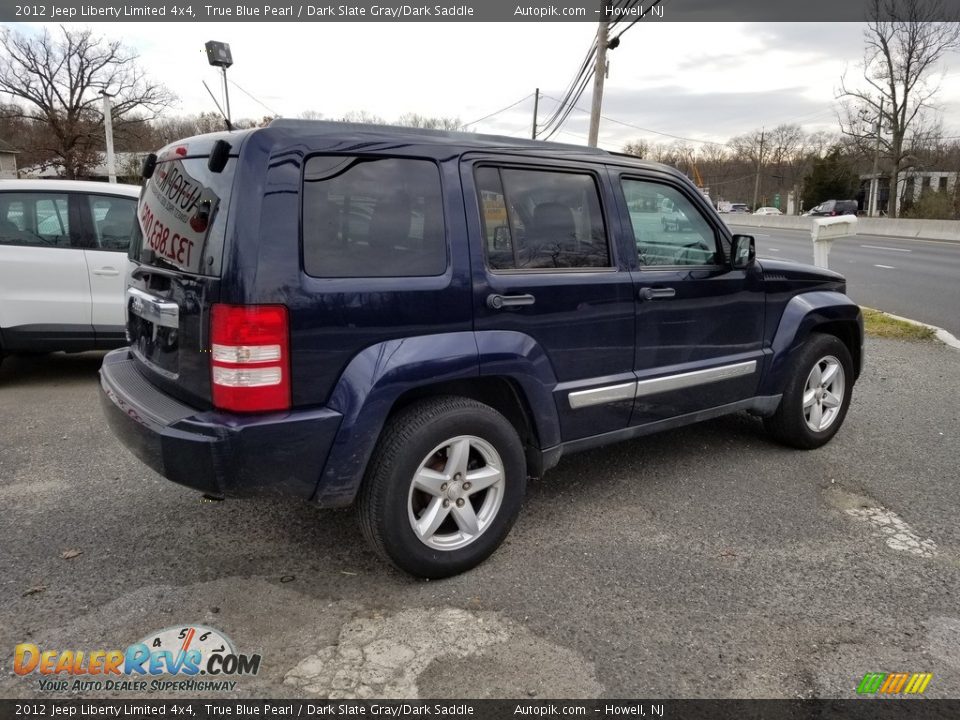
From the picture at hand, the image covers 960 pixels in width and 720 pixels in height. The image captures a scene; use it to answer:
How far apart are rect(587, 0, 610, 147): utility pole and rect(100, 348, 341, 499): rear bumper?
1458 cm

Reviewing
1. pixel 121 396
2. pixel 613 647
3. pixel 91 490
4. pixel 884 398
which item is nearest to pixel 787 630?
pixel 613 647

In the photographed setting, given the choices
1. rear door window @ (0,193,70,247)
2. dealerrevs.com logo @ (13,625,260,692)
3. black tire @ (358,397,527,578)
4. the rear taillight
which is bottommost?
dealerrevs.com logo @ (13,625,260,692)

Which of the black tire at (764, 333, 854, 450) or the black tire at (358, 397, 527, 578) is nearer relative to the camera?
the black tire at (358, 397, 527, 578)

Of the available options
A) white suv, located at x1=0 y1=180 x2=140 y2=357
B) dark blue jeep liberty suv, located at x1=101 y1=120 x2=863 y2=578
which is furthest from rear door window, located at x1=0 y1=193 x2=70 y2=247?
dark blue jeep liberty suv, located at x1=101 y1=120 x2=863 y2=578

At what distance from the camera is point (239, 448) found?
8.55 ft

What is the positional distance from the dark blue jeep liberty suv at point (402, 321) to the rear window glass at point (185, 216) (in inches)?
0.5

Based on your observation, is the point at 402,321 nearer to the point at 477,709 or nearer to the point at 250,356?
the point at 250,356

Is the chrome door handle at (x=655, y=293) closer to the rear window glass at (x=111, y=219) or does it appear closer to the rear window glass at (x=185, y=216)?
the rear window glass at (x=185, y=216)

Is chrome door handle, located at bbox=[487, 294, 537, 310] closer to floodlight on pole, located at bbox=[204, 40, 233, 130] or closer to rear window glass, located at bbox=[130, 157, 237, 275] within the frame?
rear window glass, located at bbox=[130, 157, 237, 275]

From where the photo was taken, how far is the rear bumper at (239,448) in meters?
2.62

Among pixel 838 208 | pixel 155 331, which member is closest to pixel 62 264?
pixel 155 331

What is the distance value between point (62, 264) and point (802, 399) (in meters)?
5.95

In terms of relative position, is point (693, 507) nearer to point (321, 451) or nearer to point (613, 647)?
point (613, 647)

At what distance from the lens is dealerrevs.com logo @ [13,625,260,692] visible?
2.42 meters
